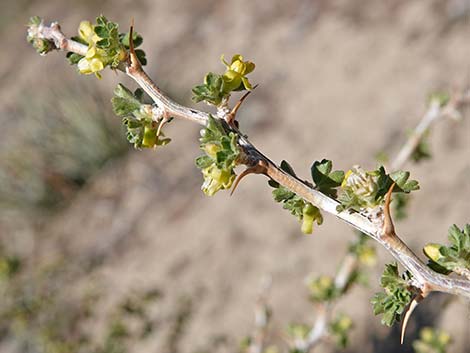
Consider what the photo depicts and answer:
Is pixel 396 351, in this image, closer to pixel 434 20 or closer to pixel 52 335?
pixel 52 335

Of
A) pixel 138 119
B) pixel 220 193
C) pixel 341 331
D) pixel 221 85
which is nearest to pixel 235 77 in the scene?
pixel 221 85

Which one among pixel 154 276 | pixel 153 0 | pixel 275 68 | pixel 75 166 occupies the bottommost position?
pixel 154 276

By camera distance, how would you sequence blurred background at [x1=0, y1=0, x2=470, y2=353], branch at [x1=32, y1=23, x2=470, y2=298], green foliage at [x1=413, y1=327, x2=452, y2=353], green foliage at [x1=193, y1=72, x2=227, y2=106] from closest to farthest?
1. branch at [x1=32, y1=23, x2=470, y2=298]
2. green foliage at [x1=193, y1=72, x2=227, y2=106]
3. green foliage at [x1=413, y1=327, x2=452, y2=353]
4. blurred background at [x1=0, y1=0, x2=470, y2=353]

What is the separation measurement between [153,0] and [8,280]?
14.9 feet

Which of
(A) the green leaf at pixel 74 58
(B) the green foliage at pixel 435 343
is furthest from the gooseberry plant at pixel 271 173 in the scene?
(B) the green foliage at pixel 435 343

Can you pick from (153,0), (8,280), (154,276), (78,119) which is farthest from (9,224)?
(153,0)

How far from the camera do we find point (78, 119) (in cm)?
550

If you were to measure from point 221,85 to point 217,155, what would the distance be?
5.9 inches

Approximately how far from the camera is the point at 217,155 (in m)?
0.99

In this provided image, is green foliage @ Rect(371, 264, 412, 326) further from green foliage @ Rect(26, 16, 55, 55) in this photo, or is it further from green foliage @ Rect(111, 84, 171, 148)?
green foliage @ Rect(26, 16, 55, 55)

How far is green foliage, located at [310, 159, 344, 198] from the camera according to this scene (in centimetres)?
109

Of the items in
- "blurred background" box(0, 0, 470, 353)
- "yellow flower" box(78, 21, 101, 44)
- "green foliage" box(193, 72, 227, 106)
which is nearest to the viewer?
"green foliage" box(193, 72, 227, 106)

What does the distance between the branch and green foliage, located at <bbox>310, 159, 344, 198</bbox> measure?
0.06m

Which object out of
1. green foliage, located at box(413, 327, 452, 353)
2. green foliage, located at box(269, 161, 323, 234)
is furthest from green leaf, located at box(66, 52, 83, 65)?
green foliage, located at box(413, 327, 452, 353)
